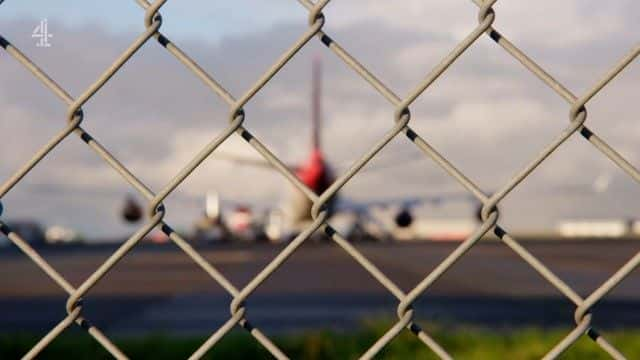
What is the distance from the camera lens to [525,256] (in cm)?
201

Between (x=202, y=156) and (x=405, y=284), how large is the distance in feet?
51.2

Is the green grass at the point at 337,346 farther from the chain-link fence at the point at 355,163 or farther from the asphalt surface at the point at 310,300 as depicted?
the chain-link fence at the point at 355,163

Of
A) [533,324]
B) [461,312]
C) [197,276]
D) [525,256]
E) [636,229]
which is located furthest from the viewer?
[636,229]

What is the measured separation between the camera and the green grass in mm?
7543

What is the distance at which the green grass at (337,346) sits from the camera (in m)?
7.54

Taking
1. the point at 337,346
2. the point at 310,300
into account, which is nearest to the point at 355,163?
the point at 337,346

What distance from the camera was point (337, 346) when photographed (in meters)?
7.83

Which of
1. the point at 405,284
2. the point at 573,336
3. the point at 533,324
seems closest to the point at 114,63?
the point at 573,336

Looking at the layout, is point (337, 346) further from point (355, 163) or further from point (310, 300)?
point (310, 300)

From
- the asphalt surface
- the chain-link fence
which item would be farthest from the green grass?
the chain-link fence

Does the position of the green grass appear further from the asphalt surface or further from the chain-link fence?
the chain-link fence

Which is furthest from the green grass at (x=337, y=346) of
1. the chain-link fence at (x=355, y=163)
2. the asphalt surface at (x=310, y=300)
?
the chain-link fence at (x=355, y=163)

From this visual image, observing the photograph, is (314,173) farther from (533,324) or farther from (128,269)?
(533,324)

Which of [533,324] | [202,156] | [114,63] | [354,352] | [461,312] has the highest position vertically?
[461,312]
